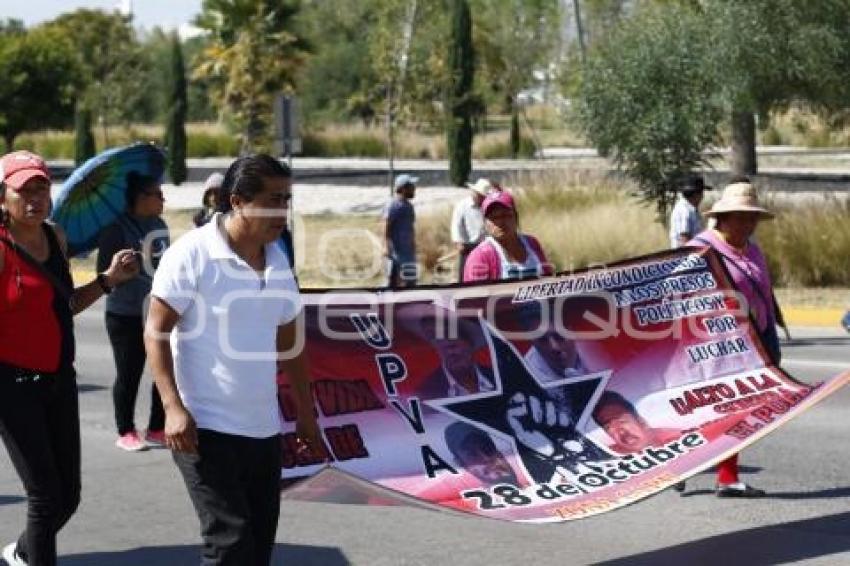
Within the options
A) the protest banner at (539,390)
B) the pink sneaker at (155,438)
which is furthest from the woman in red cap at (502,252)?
the pink sneaker at (155,438)

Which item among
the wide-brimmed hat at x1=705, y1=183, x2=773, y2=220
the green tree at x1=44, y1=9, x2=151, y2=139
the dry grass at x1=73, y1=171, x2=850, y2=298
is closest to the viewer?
the wide-brimmed hat at x1=705, y1=183, x2=773, y2=220

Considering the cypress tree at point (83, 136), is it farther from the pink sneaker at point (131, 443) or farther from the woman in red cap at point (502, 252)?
the woman in red cap at point (502, 252)

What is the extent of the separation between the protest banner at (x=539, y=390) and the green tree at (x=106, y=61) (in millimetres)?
53384

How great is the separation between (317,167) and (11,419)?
47.0 metres

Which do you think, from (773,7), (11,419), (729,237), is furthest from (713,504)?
(773,7)

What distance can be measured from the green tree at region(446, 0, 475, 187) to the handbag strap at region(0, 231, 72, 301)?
3365 centimetres

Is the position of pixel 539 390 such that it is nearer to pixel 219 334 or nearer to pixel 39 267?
pixel 39 267

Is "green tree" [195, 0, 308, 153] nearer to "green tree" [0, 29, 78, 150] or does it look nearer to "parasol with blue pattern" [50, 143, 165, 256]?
"green tree" [0, 29, 78, 150]

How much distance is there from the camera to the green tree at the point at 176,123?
45594 mm

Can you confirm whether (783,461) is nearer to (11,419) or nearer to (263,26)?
(11,419)

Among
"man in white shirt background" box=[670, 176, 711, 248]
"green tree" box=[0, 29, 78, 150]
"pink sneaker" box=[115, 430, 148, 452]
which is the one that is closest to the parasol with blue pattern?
"pink sneaker" box=[115, 430, 148, 452]

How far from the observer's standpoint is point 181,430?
17.7ft

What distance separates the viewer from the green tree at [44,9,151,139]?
63.8 m

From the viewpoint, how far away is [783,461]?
32.8ft
